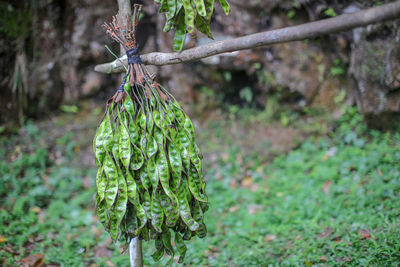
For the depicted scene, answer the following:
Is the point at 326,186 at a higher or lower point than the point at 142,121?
lower

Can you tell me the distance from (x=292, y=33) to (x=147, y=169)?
118 cm

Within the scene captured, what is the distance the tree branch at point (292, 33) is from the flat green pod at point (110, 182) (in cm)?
75

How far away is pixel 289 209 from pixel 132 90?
2675 millimetres

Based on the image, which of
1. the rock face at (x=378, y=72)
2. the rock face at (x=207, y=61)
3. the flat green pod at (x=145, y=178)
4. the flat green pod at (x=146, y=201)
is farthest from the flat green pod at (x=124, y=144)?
the rock face at (x=378, y=72)

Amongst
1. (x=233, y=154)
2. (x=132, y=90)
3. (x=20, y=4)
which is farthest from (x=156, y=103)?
(x=20, y=4)

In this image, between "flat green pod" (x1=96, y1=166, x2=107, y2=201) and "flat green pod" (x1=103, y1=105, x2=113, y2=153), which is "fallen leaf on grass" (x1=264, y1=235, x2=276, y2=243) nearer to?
"flat green pod" (x1=96, y1=166, x2=107, y2=201)

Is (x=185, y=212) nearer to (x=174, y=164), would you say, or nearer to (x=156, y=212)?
(x=156, y=212)

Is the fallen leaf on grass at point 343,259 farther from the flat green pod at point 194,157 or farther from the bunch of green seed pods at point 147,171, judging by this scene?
the flat green pod at point 194,157

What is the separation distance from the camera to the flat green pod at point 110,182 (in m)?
1.98

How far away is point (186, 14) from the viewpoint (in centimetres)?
199

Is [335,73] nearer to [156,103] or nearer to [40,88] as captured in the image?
[156,103]

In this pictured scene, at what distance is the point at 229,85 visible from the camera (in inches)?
244

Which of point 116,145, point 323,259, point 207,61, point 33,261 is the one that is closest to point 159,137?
point 116,145

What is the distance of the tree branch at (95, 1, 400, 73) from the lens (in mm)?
1498
